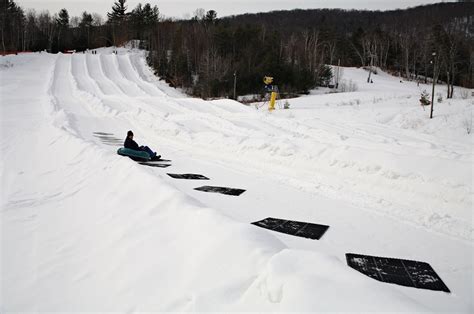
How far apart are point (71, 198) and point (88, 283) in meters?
3.37

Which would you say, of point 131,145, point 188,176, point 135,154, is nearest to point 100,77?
point 131,145

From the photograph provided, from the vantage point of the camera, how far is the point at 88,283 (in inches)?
153

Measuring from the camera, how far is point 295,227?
532 cm

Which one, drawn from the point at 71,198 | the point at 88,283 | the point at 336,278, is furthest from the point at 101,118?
the point at 336,278

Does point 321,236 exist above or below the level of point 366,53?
below

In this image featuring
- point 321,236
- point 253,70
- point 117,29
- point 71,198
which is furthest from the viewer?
point 117,29

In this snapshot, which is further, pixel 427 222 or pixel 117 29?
pixel 117 29

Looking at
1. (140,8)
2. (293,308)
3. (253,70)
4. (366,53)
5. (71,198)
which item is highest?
(140,8)

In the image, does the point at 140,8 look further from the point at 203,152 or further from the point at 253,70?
the point at 203,152

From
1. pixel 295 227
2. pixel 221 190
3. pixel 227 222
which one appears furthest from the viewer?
pixel 221 190

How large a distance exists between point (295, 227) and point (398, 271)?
1.58m

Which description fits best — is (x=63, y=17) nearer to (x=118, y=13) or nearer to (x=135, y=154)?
(x=118, y=13)

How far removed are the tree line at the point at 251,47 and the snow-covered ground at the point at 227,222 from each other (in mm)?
13398

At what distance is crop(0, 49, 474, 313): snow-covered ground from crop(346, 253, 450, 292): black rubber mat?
0.12m
